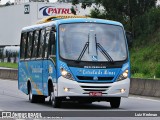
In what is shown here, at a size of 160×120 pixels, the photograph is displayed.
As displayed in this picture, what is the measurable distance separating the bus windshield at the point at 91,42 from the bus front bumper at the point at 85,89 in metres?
0.77

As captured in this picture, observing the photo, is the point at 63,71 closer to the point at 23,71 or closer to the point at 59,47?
the point at 59,47

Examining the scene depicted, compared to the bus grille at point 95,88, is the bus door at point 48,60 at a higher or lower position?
higher

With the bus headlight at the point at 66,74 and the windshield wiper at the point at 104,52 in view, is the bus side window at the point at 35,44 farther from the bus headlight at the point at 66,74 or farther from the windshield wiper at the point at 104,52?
the bus headlight at the point at 66,74

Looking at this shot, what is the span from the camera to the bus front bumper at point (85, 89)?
64.6ft

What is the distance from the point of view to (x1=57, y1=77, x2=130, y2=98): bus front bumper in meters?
19.7

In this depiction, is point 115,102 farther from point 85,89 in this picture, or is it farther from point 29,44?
point 29,44

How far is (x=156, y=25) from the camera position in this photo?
57.5 m

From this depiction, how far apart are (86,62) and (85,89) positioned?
32.7 inches

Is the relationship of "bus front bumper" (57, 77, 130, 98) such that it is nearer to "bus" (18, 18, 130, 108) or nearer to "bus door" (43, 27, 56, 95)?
"bus" (18, 18, 130, 108)

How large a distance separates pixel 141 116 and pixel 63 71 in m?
3.61

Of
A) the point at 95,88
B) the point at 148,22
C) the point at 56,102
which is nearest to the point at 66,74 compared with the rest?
the point at 95,88

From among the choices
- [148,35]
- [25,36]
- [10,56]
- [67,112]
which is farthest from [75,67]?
[10,56]

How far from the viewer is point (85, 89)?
19.8 m

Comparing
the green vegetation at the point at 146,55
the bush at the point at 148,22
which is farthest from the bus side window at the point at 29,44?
the bush at the point at 148,22
